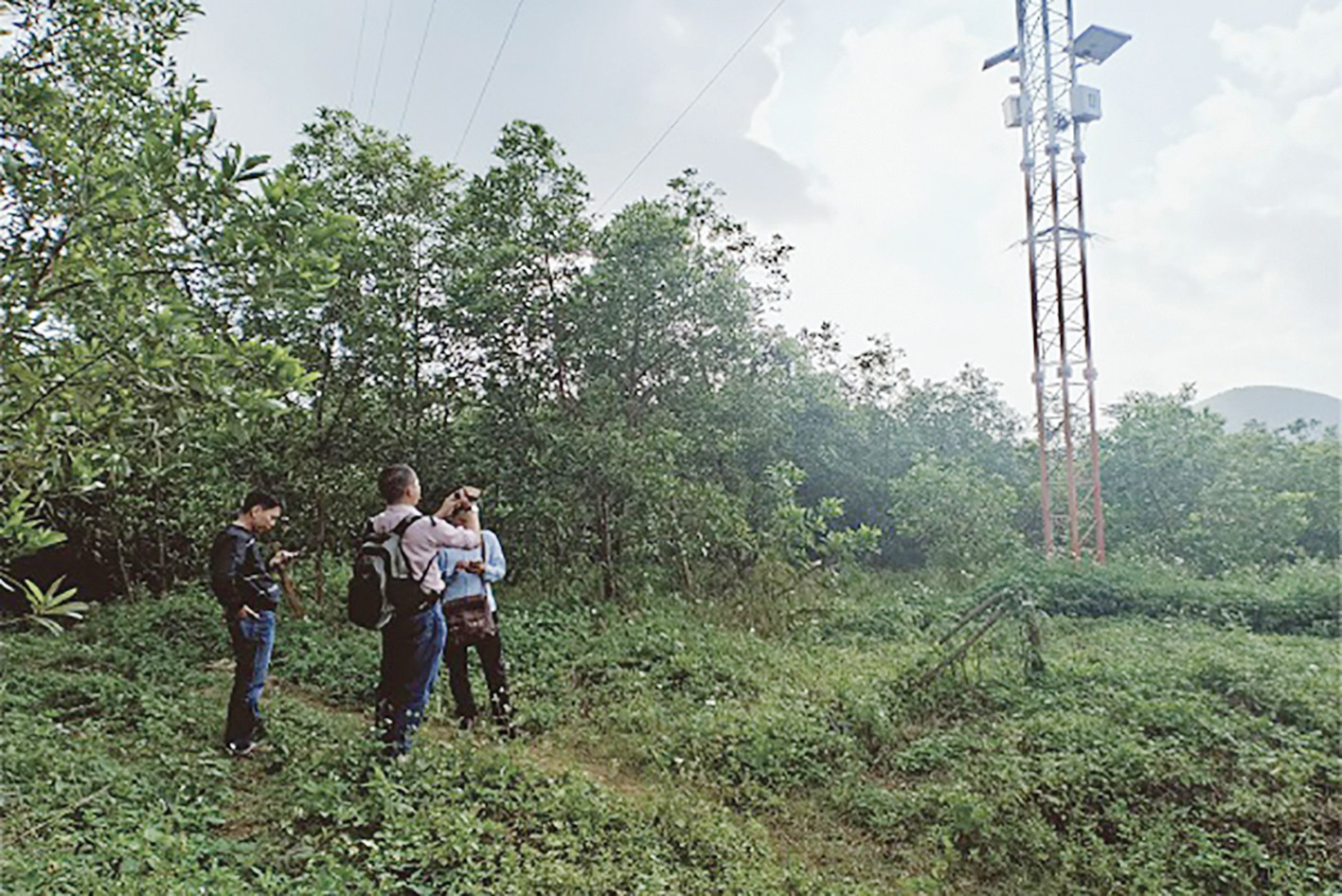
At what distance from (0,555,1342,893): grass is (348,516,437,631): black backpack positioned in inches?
29.5

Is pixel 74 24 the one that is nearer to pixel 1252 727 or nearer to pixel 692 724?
pixel 692 724

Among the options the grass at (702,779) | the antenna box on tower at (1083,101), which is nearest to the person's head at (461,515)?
the grass at (702,779)

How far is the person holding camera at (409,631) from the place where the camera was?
15.0 feet

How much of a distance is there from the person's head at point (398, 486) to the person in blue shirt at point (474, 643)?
21.7 inches

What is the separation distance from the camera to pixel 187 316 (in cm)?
281

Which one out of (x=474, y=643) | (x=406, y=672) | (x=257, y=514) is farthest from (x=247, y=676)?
(x=474, y=643)

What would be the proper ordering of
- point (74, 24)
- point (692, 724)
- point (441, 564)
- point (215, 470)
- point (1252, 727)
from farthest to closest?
1. point (215, 470)
2. point (692, 724)
3. point (1252, 727)
4. point (441, 564)
5. point (74, 24)

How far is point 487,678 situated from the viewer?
5.62m

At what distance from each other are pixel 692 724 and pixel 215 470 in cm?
611

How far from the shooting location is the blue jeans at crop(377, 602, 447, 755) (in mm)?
4551

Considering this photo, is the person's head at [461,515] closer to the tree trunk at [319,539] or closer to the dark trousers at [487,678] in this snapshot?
the dark trousers at [487,678]

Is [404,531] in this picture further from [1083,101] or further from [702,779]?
[1083,101]

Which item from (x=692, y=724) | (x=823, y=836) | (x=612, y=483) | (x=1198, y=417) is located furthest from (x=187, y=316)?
(x=1198, y=417)

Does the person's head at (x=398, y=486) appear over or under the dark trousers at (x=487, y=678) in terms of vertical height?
over
